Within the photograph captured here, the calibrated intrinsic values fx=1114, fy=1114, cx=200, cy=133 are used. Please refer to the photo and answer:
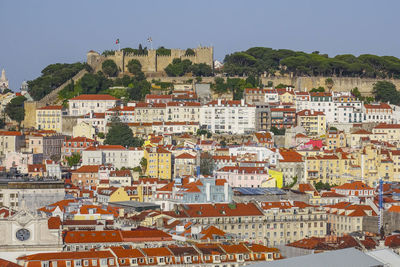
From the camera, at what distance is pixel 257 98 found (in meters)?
83.6

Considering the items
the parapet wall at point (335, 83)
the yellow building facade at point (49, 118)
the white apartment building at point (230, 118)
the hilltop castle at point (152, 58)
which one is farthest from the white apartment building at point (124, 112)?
the parapet wall at point (335, 83)

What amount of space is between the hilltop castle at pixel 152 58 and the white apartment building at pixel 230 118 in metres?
13.1

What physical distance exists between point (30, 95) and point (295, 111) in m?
22.2

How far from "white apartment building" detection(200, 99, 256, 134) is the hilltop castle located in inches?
514

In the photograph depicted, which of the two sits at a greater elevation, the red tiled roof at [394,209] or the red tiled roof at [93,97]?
the red tiled roof at [93,97]

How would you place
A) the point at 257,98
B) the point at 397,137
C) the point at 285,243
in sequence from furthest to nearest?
the point at 257,98 → the point at 397,137 → the point at 285,243

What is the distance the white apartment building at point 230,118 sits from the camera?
262ft

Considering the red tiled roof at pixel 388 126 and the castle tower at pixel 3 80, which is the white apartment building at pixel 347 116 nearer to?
the red tiled roof at pixel 388 126

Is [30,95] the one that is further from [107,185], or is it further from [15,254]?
[15,254]

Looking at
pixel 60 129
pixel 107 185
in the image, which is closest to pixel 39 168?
pixel 107 185

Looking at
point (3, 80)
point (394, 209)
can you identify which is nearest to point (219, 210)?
point (394, 209)

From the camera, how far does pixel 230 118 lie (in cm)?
7988

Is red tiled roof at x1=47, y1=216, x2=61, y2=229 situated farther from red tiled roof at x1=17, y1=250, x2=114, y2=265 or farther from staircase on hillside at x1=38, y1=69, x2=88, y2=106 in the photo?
staircase on hillside at x1=38, y1=69, x2=88, y2=106

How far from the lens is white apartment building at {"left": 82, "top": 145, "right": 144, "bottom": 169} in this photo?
2788 inches
